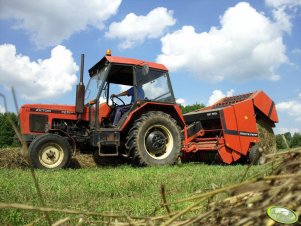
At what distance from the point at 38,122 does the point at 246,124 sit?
189 inches

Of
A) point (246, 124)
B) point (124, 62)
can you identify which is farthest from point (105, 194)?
point (246, 124)

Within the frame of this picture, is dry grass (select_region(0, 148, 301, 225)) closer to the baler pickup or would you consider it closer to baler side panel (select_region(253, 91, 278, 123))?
the baler pickup

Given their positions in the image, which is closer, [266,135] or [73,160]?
[73,160]

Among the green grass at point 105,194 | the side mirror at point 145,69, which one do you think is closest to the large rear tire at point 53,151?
the side mirror at point 145,69

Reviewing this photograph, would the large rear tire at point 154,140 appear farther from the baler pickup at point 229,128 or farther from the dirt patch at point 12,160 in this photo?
the dirt patch at point 12,160

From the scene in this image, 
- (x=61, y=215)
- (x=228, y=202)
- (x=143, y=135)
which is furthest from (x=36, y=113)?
(x=228, y=202)

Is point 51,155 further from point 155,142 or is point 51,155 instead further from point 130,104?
point 155,142

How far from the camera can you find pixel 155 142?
27.7 feet

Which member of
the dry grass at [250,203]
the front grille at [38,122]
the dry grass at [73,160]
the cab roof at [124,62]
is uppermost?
the cab roof at [124,62]

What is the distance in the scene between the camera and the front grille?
335 inches

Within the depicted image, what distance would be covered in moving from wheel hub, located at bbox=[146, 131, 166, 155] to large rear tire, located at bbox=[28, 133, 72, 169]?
65.1 inches

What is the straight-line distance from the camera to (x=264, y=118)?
10.4 meters

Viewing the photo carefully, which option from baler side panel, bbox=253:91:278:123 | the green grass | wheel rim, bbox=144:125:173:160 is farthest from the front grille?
baler side panel, bbox=253:91:278:123

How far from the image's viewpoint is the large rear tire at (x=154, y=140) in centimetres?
816
